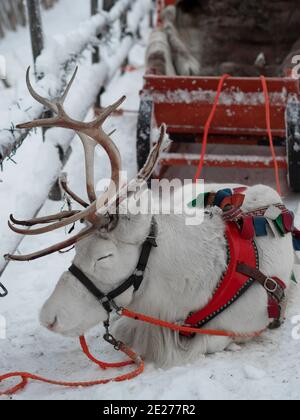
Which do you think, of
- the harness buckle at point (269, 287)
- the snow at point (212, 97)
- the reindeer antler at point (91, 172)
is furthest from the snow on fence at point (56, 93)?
the harness buckle at point (269, 287)

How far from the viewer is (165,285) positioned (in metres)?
2.82

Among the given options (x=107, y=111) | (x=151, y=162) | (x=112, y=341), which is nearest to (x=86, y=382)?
(x=112, y=341)

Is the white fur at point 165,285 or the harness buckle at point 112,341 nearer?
the white fur at point 165,285

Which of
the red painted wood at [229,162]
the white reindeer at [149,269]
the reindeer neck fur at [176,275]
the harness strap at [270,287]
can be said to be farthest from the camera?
the red painted wood at [229,162]

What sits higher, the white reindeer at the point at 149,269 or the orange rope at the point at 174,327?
the white reindeer at the point at 149,269

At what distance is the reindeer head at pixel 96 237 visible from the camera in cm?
259

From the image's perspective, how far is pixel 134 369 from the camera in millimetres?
2852

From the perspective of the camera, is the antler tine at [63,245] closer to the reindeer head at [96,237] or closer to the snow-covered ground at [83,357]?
the reindeer head at [96,237]

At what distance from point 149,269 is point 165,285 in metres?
0.11

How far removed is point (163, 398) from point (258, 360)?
554 mm

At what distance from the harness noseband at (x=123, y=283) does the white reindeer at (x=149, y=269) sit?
0.07 feet

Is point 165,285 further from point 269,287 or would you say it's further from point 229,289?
point 269,287

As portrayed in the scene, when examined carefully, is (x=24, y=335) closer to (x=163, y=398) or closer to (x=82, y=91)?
(x=163, y=398)
